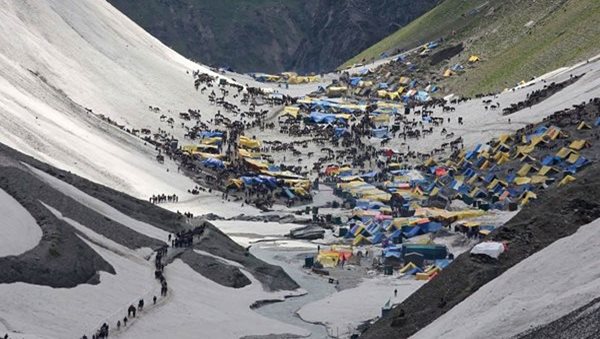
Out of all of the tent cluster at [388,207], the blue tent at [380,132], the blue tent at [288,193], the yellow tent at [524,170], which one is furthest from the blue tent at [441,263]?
the blue tent at [380,132]

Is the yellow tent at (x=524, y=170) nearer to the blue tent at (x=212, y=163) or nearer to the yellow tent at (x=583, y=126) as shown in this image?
the yellow tent at (x=583, y=126)

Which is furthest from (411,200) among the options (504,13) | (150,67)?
(504,13)

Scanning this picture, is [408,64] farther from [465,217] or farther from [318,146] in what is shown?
[465,217]

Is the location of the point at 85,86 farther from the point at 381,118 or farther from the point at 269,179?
the point at 381,118

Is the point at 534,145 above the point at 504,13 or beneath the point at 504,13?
beneath

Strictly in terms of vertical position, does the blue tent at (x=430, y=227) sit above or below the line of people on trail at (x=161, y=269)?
above

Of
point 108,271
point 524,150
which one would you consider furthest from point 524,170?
point 108,271
